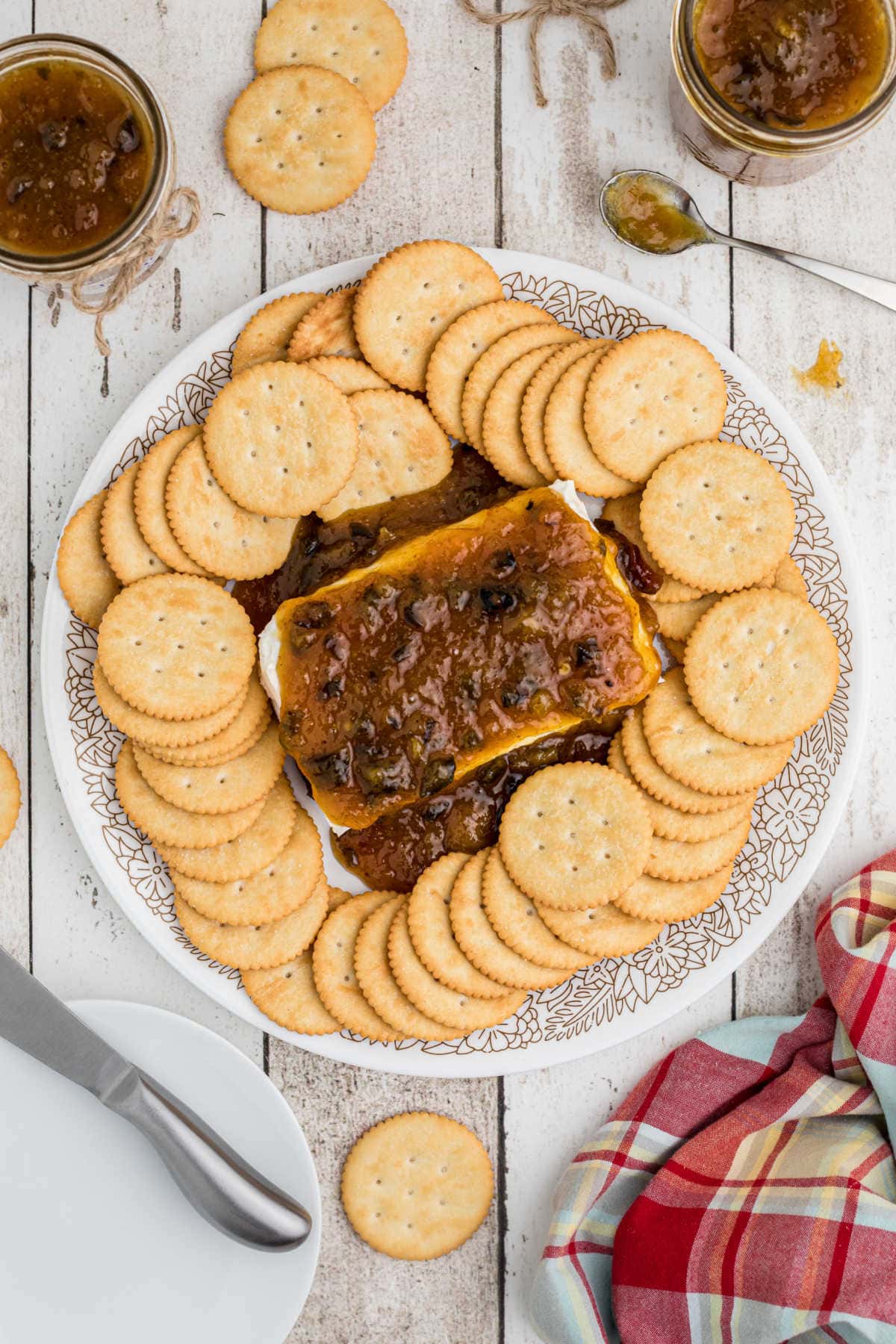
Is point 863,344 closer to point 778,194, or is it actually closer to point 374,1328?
point 778,194

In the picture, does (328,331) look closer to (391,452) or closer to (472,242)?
(391,452)

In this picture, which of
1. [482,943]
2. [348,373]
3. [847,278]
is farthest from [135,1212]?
[847,278]

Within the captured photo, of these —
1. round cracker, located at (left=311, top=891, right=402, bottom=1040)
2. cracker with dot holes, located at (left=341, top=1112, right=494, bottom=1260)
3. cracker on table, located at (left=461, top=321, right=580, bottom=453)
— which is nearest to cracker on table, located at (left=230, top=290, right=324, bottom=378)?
cracker on table, located at (left=461, top=321, right=580, bottom=453)

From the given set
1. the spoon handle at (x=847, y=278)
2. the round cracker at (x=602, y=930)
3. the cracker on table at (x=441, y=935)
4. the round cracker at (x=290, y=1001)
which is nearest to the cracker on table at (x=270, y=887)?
the round cracker at (x=290, y=1001)

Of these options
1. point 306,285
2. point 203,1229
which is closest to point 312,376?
point 306,285

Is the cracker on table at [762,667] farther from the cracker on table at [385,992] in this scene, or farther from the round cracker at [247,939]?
the round cracker at [247,939]
